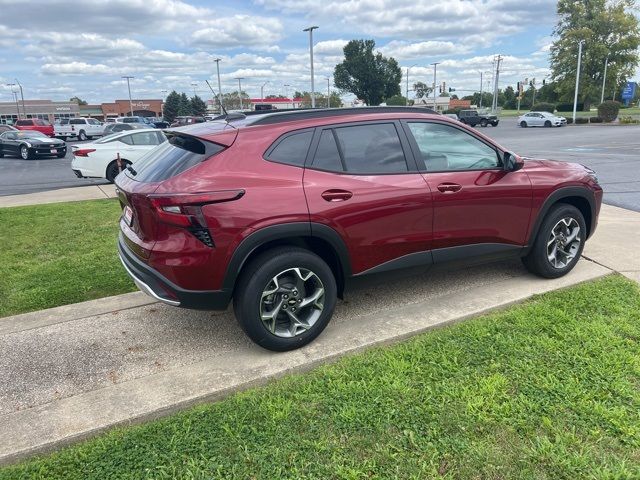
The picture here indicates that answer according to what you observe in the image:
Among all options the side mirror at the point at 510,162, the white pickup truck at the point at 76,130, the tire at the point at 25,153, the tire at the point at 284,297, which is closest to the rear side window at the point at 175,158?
the tire at the point at 284,297

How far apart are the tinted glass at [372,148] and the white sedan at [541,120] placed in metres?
44.4

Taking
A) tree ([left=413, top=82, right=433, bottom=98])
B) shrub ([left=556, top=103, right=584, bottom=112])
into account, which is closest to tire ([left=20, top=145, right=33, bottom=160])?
shrub ([left=556, top=103, right=584, bottom=112])

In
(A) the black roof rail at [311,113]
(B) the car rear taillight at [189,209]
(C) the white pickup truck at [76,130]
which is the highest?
(A) the black roof rail at [311,113]

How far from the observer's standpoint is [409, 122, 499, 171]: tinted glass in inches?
155

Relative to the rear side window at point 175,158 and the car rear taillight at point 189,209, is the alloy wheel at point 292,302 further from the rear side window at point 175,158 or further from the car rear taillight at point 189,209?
the rear side window at point 175,158

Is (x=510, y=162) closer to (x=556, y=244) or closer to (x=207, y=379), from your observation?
(x=556, y=244)

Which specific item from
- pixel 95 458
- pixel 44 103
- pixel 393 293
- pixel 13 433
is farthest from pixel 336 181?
pixel 44 103

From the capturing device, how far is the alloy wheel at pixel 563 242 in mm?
4566

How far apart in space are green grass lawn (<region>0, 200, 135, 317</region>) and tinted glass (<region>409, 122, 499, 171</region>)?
310 cm

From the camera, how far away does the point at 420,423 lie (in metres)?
2.67

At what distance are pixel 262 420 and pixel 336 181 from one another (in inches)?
65.1

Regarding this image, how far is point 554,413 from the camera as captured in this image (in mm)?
2713

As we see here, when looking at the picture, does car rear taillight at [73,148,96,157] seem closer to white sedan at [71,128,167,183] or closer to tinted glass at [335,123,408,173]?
white sedan at [71,128,167,183]

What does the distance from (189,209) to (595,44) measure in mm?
70316
